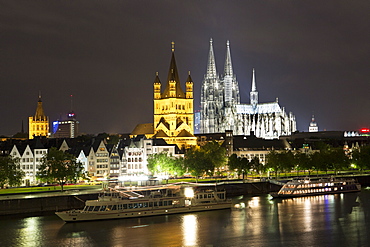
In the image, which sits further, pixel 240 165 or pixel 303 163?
pixel 303 163

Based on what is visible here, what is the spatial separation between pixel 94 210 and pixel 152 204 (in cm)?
732

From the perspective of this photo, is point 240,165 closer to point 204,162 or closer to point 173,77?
point 204,162

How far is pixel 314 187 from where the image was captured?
103 m

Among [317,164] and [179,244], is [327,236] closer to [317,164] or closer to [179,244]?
[179,244]

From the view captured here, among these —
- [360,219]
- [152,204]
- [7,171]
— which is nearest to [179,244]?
[152,204]

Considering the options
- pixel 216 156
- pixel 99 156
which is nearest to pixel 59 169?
pixel 99 156

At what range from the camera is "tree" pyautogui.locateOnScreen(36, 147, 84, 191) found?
9343cm

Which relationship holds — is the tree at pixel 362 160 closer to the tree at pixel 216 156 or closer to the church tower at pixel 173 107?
the tree at pixel 216 156

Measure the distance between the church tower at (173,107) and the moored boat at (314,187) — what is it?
5875 centimetres

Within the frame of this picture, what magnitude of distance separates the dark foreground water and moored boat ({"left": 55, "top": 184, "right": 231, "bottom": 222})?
136 centimetres

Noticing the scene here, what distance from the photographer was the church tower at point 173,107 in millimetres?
164750

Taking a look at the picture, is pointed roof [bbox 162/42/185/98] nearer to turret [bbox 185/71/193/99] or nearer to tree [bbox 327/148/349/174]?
turret [bbox 185/71/193/99]

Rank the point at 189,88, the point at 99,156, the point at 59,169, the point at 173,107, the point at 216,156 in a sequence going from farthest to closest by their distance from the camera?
the point at 189,88, the point at 173,107, the point at 216,156, the point at 99,156, the point at 59,169

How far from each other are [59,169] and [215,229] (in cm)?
3348
